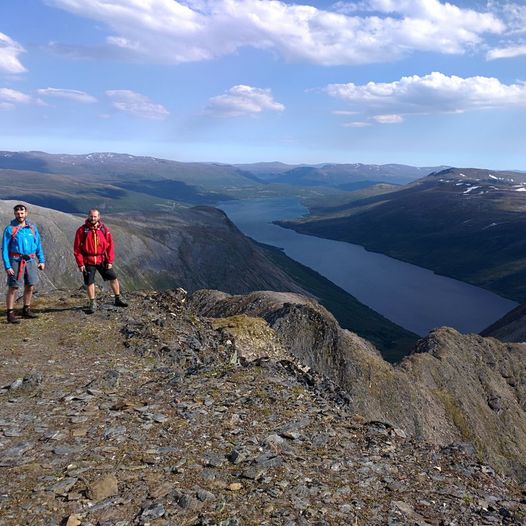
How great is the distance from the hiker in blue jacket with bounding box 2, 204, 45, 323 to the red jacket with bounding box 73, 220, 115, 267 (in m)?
1.40

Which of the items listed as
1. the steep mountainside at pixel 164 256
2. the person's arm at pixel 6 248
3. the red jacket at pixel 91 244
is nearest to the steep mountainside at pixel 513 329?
the steep mountainside at pixel 164 256

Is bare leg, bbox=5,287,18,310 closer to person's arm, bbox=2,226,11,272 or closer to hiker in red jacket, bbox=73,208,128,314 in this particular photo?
person's arm, bbox=2,226,11,272

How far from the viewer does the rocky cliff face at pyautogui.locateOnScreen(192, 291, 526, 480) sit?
3991 cm

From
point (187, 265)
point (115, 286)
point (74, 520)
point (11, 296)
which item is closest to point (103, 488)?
point (74, 520)

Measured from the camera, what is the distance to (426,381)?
47625 millimetres

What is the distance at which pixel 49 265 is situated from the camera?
12000 cm

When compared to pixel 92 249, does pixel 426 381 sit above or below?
below

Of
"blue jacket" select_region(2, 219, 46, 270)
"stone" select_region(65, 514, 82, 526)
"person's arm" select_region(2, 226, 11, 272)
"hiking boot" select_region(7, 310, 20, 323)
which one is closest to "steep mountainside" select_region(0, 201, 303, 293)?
"hiking boot" select_region(7, 310, 20, 323)

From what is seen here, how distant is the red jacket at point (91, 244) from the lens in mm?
17875

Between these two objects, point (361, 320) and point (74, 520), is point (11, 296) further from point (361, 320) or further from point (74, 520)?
point (361, 320)

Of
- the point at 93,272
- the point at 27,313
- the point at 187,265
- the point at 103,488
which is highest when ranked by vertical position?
the point at 93,272

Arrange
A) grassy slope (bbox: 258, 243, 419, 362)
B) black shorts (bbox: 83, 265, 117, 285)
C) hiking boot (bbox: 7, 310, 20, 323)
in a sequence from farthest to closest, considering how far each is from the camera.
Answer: grassy slope (bbox: 258, 243, 419, 362), black shorts (bbox: 83, 265, 117, 285), hiking boot (bbox: 7, 310, 20, 323)

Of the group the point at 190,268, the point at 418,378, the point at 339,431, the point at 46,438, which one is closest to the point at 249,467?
the point at 339,431

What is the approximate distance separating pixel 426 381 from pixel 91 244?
3940 cm
